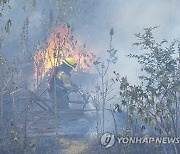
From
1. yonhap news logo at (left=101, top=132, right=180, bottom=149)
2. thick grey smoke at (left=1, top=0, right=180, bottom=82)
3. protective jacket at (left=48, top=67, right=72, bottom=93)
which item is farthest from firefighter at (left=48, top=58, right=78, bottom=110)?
thick grey smoke at (left=1, top=0, right=180, bottom=82)

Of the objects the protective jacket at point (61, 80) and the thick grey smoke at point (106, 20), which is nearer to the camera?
the protective jacket at point (61, 80)

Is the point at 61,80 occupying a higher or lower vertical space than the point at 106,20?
lower

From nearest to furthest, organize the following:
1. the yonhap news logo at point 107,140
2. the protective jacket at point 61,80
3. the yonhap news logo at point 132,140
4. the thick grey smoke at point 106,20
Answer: the yonhap news logo at point 132,140, the yonhap news logo at point 107,140, the protective jacket at point 61,80, the thick grey smoke at point 106,20

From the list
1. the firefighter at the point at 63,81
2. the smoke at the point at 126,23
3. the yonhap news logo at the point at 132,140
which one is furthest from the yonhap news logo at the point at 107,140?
the smoke at the point at 126,23

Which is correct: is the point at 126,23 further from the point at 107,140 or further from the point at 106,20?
the point at 107,140

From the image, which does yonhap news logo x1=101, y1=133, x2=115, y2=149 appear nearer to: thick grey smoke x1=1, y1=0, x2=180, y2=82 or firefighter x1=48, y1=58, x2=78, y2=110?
firefighter x1=48, y1=58, x2=78, y2=110

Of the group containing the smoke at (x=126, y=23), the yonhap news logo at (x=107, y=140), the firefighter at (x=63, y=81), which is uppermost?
the smoke at (x=126, y=23)

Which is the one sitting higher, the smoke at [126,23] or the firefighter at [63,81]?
the smoke at [126,23]

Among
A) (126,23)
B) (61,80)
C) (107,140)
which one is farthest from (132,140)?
(126,23)

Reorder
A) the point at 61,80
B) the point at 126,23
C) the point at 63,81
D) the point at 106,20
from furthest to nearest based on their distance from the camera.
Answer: the point at 106,20, the point at 126,23, the point at 61,80, the point at 63,81

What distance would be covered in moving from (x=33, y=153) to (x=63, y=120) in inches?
138

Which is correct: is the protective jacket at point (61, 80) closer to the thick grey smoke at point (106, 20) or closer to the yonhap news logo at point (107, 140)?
the yonhap news logo at point (107, 140)

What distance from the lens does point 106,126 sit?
11891 millimetres

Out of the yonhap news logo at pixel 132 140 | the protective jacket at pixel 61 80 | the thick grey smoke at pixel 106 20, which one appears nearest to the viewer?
the yonhap news logo at pixel 132 140
